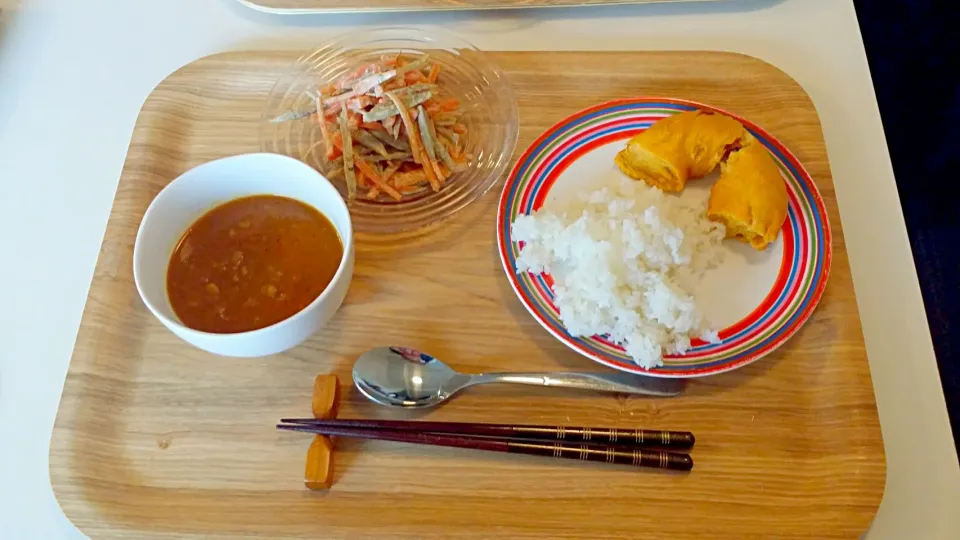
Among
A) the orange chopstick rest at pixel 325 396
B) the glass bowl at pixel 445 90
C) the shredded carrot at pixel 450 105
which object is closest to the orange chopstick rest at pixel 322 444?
the orange chopstick rest at pixel 325 396

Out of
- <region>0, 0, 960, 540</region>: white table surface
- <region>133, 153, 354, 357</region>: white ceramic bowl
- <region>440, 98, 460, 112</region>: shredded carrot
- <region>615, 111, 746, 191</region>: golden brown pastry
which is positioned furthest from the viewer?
<region>440, 98, 460, 112</region>: shredded carrot

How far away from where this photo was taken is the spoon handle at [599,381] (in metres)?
1.09

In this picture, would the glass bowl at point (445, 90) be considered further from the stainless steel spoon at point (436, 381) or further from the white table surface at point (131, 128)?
the stainless steel spoon at point (436, 381)

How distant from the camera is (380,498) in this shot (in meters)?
1.03

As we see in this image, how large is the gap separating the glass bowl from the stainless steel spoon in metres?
0.26

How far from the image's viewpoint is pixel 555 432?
3.42 feet

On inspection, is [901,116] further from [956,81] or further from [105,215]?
[105,215]

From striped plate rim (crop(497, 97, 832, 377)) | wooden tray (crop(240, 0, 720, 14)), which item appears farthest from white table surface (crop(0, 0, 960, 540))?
striped plate rim (crop(497, 97, 832, 377))

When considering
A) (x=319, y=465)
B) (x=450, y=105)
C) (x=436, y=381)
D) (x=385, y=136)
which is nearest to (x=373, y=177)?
(x=385, y=136)

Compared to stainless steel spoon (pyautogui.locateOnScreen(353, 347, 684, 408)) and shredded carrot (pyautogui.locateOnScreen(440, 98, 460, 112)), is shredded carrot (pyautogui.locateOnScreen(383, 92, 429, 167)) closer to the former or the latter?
shredded carrot (pyautogui.locateOnScreen(440, 98, 460, 112))

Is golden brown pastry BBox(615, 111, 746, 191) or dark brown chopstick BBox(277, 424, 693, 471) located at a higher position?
golden brown pastry BBox(615, 111, 746, 191)

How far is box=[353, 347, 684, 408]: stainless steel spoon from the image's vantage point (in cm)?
109

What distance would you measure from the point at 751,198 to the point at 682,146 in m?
0.15

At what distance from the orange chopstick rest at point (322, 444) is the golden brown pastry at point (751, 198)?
690mm
